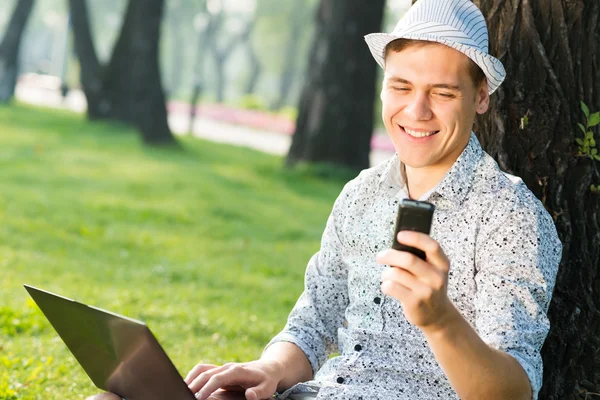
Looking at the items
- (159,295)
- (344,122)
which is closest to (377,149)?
(344,122)

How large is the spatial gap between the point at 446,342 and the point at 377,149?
22.1 meters

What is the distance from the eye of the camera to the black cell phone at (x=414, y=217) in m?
2.08

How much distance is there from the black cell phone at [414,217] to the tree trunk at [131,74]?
15429mm

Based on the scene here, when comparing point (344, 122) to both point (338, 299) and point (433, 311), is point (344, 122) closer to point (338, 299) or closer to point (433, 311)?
point (338, 299)

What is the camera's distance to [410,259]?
6.93 ft

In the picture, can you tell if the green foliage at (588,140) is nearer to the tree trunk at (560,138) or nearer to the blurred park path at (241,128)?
the tree trunk at (560,138)

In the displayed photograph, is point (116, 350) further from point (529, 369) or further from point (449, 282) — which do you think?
point (529, 369)

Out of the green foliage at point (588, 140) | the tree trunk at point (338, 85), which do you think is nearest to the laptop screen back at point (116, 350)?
the green foliage at point (588, 140)

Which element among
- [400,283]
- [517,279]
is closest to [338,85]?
[517,279]

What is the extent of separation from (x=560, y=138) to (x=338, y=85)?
10867 millimetres

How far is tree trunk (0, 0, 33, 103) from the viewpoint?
22641mm

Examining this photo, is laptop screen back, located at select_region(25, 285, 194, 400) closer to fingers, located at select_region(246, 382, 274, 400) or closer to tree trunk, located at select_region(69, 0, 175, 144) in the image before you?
fingers, located at select_region(246, 382, 274, 400)

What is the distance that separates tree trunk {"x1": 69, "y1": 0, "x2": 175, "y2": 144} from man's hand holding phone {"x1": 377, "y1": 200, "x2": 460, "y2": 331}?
1538 cm

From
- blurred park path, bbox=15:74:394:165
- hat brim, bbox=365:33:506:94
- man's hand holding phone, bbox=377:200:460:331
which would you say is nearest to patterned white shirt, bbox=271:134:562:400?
hat brim, bbox=365:33:506:94
